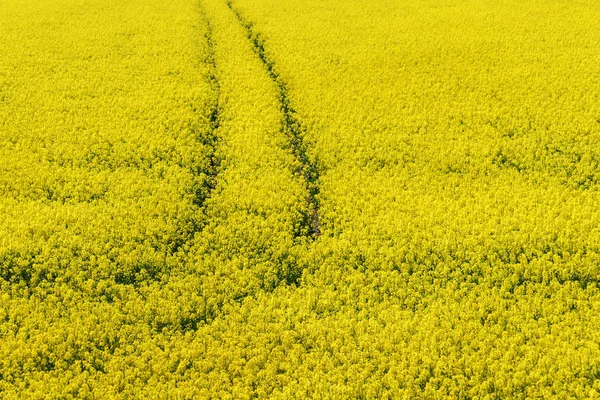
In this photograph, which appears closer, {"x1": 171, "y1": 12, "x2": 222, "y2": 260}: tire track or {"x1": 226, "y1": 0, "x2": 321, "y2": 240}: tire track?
{"x1": 171, "y1": 12, "x2": 222, "y2": 260}: tire track

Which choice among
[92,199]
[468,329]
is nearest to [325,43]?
[92,199]

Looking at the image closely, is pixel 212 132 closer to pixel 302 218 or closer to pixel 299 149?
pixel 299 149

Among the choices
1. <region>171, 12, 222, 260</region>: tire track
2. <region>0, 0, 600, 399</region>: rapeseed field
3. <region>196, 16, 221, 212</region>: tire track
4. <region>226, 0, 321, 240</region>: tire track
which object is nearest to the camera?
<region>0, 0, 600, 399</region>: rapeseed field

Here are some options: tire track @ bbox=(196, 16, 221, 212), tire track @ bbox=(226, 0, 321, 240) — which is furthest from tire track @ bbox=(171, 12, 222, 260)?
tire track @ bbox=(226, 0, 321, 240)

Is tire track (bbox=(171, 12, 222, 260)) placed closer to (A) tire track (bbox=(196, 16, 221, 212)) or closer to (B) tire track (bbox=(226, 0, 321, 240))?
(A) tire track (bbox=(196, 16, 221, 212))

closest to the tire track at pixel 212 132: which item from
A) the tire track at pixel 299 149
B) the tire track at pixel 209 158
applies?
the tire track at pixel 209 158

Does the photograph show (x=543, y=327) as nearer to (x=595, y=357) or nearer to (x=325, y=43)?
(x=595, y=357)

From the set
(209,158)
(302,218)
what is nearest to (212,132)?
(209,158)
